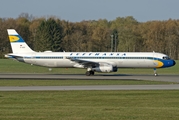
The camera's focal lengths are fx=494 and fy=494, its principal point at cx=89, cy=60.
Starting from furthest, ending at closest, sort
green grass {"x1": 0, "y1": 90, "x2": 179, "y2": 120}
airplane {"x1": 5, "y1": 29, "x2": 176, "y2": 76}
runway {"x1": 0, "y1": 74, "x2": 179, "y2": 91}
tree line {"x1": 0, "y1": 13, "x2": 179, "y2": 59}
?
tree line {"x1": 0, "y1": 13, "x2": 179, "y2": 59} < airplane {"x1": 5, "y1": 29, "x2": 176, "y2": 76} < runway {"x1": 0, "y1": 74, "x2": 179, "y2": 91} < green grass {"x1": 0, "y1": 90, "x2": 179, "y2": 120}

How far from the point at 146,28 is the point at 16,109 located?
133 metres

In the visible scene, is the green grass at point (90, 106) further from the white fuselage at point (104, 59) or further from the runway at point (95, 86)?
the white fuselage at point (104, 59)

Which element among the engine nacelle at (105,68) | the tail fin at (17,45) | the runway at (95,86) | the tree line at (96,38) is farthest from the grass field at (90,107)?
the tree line at (96,38)

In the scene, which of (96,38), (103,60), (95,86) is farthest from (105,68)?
(96,38)

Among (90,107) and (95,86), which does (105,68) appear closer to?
(95,86)

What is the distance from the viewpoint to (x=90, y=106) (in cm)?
2323

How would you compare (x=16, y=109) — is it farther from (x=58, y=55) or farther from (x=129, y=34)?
(x=129, y=34)

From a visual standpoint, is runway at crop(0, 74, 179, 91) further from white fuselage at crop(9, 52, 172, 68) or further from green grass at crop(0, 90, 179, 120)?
green grass at crop(0, 90, 179, 120)

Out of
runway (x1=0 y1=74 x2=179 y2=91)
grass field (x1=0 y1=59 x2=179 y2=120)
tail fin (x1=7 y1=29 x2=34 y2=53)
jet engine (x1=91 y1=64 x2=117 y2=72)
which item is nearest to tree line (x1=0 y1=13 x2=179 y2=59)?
tail fin (x1=7 y1=29 x2=34 y2=53)

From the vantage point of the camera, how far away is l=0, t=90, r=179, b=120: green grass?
63.9 ft

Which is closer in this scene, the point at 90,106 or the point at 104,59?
the point at 90,106

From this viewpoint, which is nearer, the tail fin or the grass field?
the grass field

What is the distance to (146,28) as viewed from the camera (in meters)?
152

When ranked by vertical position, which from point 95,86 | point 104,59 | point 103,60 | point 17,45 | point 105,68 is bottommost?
point 95,86
